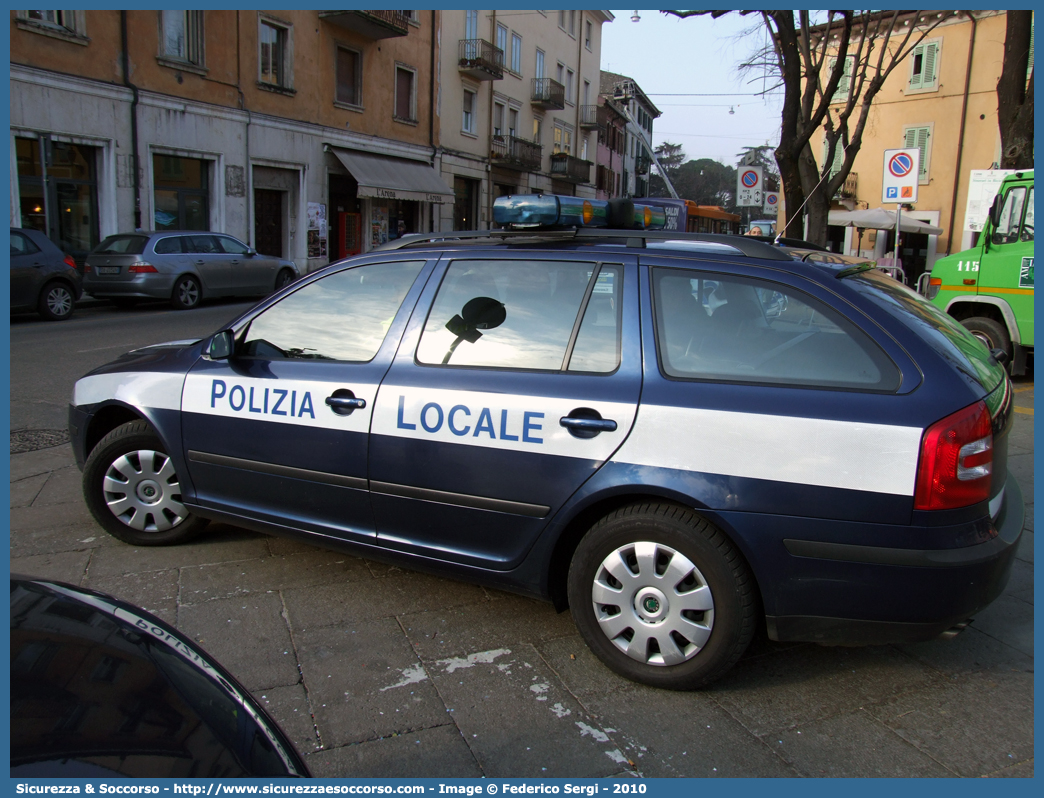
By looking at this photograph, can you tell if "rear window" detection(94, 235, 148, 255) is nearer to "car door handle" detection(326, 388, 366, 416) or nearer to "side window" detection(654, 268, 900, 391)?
"car door handle" detection(326, 388, 366, 416)

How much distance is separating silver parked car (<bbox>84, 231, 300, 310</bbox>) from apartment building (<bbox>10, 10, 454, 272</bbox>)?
3058mm

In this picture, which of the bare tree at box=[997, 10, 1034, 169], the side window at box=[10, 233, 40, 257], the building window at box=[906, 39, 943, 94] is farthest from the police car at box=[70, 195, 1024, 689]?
the building window at box=[906, 39, 943, 94]

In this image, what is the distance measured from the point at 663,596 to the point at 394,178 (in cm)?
2614

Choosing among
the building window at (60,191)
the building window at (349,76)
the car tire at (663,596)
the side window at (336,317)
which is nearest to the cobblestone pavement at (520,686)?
the car tire at (663,596)

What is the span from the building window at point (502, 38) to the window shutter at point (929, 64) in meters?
16.2

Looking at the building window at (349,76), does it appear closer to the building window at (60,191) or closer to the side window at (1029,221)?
the building window at (60,191)

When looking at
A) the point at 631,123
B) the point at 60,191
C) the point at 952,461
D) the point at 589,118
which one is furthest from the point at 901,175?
the point at 631,123

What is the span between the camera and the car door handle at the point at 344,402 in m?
3.37

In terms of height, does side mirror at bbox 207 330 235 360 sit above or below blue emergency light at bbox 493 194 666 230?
below

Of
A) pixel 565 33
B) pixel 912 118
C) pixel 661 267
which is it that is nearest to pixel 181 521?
pixel 661 267

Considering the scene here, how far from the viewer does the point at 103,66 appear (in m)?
18.4

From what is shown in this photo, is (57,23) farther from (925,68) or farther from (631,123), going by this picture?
(631,123)

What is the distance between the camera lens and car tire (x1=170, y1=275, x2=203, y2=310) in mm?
15789

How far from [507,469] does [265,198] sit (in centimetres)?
2325
